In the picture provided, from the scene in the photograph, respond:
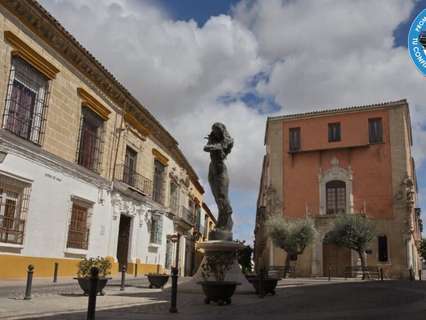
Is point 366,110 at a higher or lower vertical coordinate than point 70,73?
higher

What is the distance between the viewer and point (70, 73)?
50.8 ft

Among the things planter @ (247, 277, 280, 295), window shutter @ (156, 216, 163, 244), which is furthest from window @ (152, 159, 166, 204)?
planter @ (247, 277, 280, 295)

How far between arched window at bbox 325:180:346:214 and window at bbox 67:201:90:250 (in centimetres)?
1847

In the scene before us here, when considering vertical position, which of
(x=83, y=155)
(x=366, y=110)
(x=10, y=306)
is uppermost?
(x=366, y=110)

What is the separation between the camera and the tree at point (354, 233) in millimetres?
25953

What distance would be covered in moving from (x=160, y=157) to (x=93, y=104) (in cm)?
765

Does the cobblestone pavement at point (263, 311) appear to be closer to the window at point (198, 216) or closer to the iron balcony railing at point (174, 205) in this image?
the iron balcony railing at point (174, 205)

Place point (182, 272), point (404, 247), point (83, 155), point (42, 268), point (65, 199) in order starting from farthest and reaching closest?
point (182, 272) → point (404, 247) → point (83, 155) → point (65, 199) → point (42, 268)

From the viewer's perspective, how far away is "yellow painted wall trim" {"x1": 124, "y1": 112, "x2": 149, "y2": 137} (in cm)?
1986

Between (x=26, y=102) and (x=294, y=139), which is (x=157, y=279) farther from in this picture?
(x=294, y=139)

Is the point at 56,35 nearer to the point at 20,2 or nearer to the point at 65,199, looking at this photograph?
the point at 20,2

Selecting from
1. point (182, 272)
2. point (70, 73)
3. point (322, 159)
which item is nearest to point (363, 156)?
point (322, 159)

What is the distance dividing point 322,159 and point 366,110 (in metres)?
4.44

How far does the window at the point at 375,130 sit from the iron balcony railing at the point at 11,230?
2377cm
